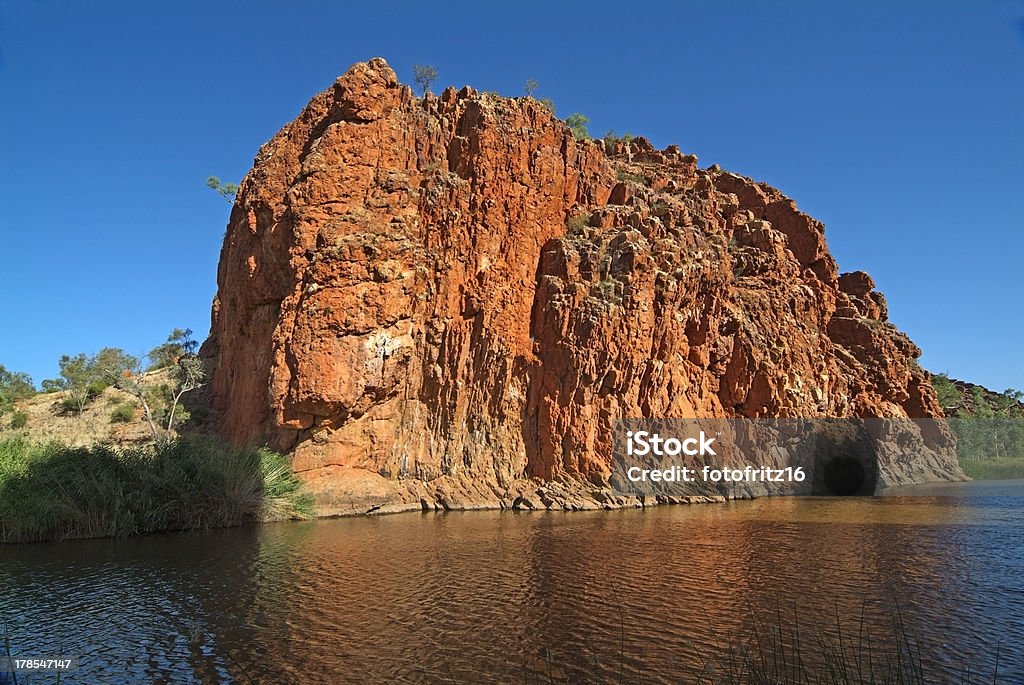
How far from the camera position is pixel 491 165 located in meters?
33.9

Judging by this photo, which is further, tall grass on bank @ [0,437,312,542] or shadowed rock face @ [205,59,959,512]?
shadowed rock face @ [205,59,959,512]

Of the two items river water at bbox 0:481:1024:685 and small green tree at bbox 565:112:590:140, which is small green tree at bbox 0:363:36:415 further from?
small green tree at bbox 565:112:590:140

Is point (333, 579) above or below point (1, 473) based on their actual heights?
below

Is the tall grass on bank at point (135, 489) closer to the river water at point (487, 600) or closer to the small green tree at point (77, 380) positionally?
the river water at point (487, 600)

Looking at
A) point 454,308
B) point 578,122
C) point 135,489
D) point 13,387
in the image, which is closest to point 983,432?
point 578,122

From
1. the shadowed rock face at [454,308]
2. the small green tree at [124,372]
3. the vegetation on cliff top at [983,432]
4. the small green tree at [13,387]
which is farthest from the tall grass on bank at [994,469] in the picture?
the small green tree at [13,387]

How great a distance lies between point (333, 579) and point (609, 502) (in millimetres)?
17566

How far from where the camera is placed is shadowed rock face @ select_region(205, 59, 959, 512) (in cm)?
2794

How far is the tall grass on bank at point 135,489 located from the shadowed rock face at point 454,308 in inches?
124

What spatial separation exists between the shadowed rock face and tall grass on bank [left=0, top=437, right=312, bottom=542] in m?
3.15

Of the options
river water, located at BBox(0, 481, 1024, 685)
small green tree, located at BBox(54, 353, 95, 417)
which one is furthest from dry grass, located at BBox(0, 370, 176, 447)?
river water, located at BBox(0, 481, 1024, 685)

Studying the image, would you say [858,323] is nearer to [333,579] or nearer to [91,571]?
[333,579]

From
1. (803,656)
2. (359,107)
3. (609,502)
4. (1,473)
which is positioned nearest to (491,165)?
(359,107)

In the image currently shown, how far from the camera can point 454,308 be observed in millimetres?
31781
